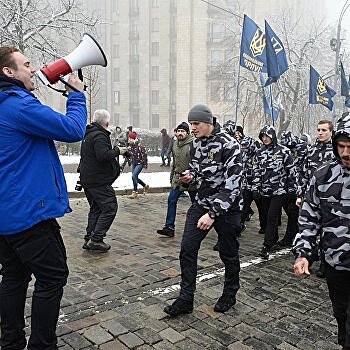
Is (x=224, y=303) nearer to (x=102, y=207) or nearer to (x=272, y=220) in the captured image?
(x=272, y=220)

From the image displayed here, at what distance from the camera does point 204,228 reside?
3852 millimetres

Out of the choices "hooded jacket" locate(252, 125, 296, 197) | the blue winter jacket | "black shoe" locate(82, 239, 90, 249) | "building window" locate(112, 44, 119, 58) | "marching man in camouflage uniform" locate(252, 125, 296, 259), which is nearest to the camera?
the blue winter jacket

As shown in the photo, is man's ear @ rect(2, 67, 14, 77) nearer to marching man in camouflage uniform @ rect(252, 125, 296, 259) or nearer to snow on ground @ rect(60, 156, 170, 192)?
marching man in camouflage uniform @ rect(252, 125, 296, 259)

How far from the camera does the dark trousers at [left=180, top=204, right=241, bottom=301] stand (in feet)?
13.0

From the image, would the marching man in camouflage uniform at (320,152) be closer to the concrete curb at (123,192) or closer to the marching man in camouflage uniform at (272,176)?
the marching man in camouflage uniform at (272,176)

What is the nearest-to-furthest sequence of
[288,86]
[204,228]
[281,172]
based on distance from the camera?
[204,228], [281,172], [288,86]

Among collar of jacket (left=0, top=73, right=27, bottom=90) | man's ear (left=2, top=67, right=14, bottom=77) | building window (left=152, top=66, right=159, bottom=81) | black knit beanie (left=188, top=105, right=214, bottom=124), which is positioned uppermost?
building window (left=152, top=66, right=159, bottom=81)

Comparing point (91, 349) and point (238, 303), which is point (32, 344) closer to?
point (91, 349)

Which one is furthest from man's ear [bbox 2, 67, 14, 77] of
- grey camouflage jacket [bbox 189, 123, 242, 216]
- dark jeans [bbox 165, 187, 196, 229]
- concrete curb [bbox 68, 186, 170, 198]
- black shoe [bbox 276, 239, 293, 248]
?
concrete curb [bbox 68, 186, 170, 198]

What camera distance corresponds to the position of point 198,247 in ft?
13.1

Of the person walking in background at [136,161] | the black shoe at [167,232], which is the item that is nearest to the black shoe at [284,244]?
the black shoe at [167,232]

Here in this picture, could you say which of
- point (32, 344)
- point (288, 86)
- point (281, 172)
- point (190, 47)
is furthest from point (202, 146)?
point (190, 47)

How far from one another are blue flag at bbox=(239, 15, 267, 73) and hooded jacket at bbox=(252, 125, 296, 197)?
12.2 ft

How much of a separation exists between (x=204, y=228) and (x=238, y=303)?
1.02 m
